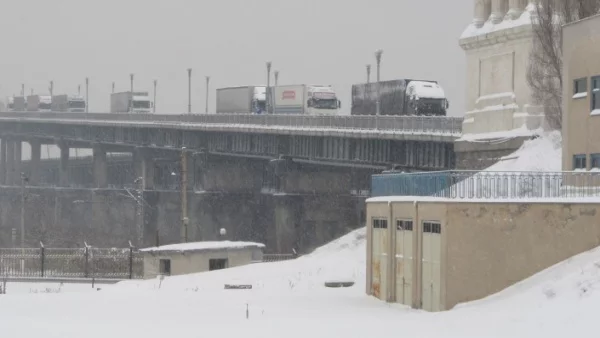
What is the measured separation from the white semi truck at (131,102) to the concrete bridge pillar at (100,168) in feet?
17.7

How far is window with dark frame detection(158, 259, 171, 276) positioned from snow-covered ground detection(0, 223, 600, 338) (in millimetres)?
14298

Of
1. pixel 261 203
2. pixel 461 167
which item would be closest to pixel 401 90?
pixel 461 167

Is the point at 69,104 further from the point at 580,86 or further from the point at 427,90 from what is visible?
the point at 580,86

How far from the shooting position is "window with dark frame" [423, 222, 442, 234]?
3916 centimetres

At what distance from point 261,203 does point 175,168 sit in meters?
32.2

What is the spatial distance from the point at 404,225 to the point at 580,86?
24.7 feet

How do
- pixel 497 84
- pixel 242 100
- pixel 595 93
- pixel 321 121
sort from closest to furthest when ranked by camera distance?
pixel 595 93 < pixel 497 84 < pixel 321 121 < pixel 242 100

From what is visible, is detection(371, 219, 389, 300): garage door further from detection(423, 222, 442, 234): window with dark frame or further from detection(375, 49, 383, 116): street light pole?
detection(375, 49, 383, 116): street light pole

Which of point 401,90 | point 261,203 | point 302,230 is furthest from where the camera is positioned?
point 261,203

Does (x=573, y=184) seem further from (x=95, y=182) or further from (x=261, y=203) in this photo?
(x=95, y=182)

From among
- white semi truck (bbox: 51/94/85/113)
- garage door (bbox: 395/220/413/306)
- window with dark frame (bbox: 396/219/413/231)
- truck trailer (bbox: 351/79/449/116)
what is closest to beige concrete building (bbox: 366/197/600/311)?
garage door (bbox: 395/220/413/306)

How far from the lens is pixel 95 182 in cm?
14400

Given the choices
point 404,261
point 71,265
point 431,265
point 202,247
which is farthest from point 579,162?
point 71,265

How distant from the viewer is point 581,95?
145ft
